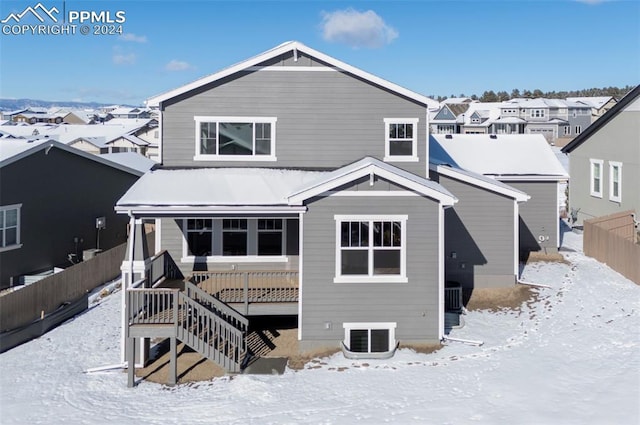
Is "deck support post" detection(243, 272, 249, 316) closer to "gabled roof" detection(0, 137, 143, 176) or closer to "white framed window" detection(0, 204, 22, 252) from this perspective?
"white framed window" detection(0, 204, 22, 252)

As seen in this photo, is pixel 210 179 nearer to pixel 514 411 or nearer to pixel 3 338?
pixel 3 338

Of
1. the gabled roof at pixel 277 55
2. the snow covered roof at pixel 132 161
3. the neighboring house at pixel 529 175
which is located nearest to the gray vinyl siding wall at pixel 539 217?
the neighboring house at pixel 529 175

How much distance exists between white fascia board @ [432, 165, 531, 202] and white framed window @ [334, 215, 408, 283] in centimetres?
487

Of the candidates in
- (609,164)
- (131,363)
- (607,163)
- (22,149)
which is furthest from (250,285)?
(607,163)

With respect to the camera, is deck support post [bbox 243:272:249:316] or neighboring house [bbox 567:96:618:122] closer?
deck support post [bbox 243:272:249:316]

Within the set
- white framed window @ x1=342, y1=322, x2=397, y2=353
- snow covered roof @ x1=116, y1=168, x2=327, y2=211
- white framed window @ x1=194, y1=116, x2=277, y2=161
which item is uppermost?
white framed window @ x1=194, y1=116, x2=277, y2=161

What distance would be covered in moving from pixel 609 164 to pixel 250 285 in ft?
64.9

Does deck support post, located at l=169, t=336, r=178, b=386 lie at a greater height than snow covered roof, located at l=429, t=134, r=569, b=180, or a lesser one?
lesser

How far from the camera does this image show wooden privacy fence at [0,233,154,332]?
15.4 metres

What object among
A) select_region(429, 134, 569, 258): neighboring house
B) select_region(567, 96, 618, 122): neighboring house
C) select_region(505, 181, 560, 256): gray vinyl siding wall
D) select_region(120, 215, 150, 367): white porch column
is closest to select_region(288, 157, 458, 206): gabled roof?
select_region(120, 215, 150, 367): white porch column

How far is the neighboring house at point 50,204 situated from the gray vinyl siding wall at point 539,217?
679 inches

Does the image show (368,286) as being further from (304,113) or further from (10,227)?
(10,227)

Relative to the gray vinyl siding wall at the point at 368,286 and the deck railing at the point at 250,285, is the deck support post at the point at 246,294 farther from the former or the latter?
the gray vinyl siding wall at the point at 368,286

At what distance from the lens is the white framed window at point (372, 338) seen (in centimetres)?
1399
